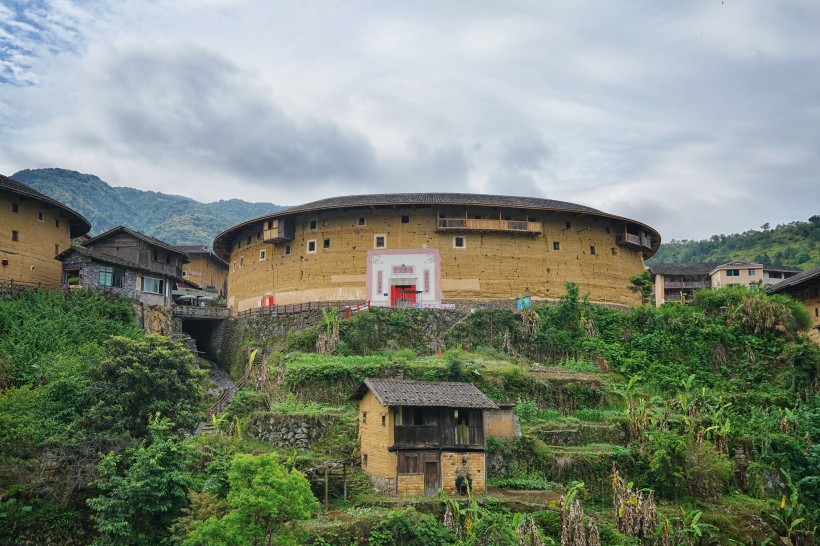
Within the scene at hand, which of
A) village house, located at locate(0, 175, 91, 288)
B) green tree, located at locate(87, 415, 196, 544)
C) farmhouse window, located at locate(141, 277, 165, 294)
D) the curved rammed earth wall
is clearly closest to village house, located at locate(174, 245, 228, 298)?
the curved rammed earth wall

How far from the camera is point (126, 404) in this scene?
2361 cm

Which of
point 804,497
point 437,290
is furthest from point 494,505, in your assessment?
point 437,290

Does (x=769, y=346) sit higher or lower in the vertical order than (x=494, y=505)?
higher

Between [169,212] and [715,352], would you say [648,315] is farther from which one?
[169,212]

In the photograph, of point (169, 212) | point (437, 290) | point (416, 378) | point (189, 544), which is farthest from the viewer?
point (169, 212)

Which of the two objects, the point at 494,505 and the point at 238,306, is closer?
A: the point at 494,505

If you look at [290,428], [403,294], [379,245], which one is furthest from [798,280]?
[290,428]

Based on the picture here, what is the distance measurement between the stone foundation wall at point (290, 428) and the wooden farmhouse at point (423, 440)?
2130 millimetres

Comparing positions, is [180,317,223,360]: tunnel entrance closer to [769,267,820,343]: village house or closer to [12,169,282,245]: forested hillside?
[769,267,820,343]: village house

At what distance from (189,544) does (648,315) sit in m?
26.4

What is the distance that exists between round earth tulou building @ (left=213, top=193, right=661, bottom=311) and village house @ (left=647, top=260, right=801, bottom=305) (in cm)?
2560

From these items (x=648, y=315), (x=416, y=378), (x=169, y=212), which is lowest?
(x=416, y=378)

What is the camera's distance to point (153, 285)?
40812 mm

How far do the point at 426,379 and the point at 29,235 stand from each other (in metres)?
23.7
